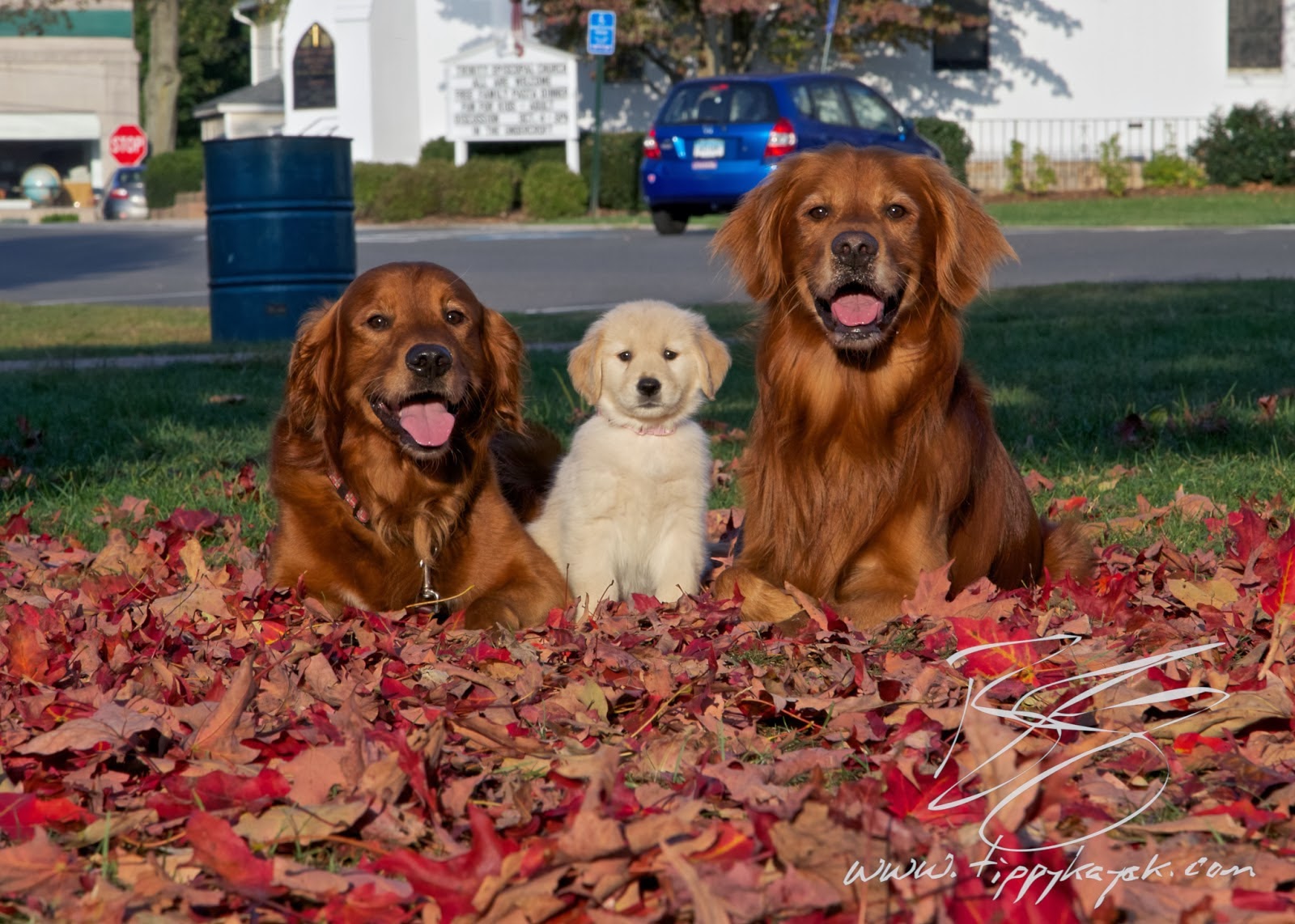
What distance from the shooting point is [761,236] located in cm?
441

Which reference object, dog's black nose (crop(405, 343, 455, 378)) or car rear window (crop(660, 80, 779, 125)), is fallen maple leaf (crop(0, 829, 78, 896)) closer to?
dog's black nose (crop(405, 343, 455, 378))

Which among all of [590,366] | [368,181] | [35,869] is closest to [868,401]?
[590,366]

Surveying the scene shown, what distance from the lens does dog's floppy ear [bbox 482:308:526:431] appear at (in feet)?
15.2

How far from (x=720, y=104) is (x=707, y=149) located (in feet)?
3.93

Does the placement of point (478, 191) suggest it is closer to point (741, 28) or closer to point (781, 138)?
point (741, 28)

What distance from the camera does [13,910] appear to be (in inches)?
96.3

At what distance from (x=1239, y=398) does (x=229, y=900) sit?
6.55 meters

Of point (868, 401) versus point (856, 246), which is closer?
point (856, 246)

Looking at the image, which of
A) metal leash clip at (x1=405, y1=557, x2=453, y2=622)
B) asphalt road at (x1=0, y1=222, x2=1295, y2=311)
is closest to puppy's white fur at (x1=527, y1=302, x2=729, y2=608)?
metal leash clip at (x1=405, y1=557, x2=453, y2=622)

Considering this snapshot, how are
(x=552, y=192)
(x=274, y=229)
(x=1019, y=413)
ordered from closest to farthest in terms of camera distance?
(x=1019, y=413), (x=274, y=229), (x=552, y=192)

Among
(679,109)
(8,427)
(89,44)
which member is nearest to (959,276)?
(8,427)

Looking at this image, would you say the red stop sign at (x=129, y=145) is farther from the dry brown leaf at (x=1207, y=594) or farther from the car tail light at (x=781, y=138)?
the dry brown leaf at (x=1207, y=594)

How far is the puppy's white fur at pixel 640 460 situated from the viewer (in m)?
4.66

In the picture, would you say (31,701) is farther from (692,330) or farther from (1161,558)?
(1161,558)
